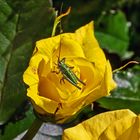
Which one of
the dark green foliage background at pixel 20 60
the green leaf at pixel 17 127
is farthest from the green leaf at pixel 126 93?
the green leaf at pixel 17 127

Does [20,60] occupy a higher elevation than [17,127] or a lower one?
higher

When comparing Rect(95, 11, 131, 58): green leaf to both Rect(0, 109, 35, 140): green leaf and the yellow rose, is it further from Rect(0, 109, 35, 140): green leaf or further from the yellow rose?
the yellow rose

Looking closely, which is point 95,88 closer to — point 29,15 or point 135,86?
point 29,15

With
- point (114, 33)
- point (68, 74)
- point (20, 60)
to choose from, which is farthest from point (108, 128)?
point (114, 33)

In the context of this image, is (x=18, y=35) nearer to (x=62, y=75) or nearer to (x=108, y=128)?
(x=62, y=75)

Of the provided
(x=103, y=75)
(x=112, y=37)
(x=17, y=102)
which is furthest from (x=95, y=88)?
(x=112, y=37)

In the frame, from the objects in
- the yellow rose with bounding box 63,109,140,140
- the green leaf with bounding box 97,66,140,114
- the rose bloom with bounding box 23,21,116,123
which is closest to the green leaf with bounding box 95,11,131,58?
the green leaf with bounding box 97,66,140,114
